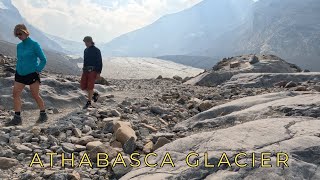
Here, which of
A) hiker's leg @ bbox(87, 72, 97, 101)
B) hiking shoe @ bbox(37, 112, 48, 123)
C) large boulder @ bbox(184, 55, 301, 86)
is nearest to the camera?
hiking shoe @ bbox(37, 112, 48, 123)

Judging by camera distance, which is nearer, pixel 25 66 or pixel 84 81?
pixel 25 66

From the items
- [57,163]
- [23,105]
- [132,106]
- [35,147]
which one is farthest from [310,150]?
[23,105]

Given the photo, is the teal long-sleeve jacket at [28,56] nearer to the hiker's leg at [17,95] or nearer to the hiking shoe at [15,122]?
the hiker's leg at [17,95]

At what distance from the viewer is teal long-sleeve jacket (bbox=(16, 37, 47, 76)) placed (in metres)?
8.09

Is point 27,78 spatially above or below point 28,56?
below

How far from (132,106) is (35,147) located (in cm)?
460

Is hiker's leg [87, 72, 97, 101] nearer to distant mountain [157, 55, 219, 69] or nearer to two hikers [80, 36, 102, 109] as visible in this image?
two hikers [80, 36, 102, 109]

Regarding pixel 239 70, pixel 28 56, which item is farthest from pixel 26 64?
pixel 239 70

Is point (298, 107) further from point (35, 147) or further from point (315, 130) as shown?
point (35, 147)

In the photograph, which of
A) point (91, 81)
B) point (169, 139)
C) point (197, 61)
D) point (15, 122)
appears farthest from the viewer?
point (197, 61)

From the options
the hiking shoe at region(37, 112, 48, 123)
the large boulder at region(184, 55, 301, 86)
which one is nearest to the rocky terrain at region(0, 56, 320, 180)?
the hiking shoe at region(37, 112, 48, 123)

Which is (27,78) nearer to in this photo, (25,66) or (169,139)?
(25,66)

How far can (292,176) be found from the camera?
4.27 meters

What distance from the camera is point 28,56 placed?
319 inches
